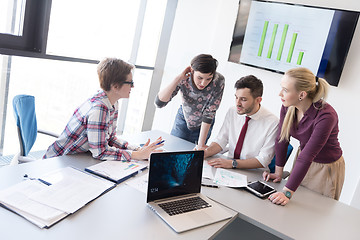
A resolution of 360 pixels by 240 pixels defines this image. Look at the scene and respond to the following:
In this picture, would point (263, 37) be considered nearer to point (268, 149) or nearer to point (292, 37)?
point (292, 37)

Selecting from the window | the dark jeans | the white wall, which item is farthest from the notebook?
the white wall

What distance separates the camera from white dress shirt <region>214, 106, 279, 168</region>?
2.04 m

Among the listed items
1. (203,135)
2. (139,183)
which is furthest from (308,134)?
(139,183)

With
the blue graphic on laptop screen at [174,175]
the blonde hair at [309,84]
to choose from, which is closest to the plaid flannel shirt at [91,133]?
the blue graphic on laptop screen at [174,175]

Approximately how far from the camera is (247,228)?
1.84 m

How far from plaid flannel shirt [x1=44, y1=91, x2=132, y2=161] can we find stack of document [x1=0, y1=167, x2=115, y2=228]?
220mm

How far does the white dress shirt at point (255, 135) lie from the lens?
6.70ft

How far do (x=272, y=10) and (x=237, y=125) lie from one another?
5.68 feet

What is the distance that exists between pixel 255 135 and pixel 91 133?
113 cm

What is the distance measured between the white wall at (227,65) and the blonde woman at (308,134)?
1260mm

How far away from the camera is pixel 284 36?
321 centimetres

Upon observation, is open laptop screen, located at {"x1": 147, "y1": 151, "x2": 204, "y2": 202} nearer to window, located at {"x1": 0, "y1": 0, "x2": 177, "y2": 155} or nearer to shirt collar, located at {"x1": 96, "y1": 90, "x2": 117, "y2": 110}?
shirt collar, located at {"x1": 96, "y1": 90, "x2": 117, "y2": 110}

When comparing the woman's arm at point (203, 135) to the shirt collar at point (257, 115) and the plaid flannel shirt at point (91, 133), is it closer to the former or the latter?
the shirt collar at point (257, 115)

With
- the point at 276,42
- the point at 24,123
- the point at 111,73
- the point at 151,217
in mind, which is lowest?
the point at 151,217
